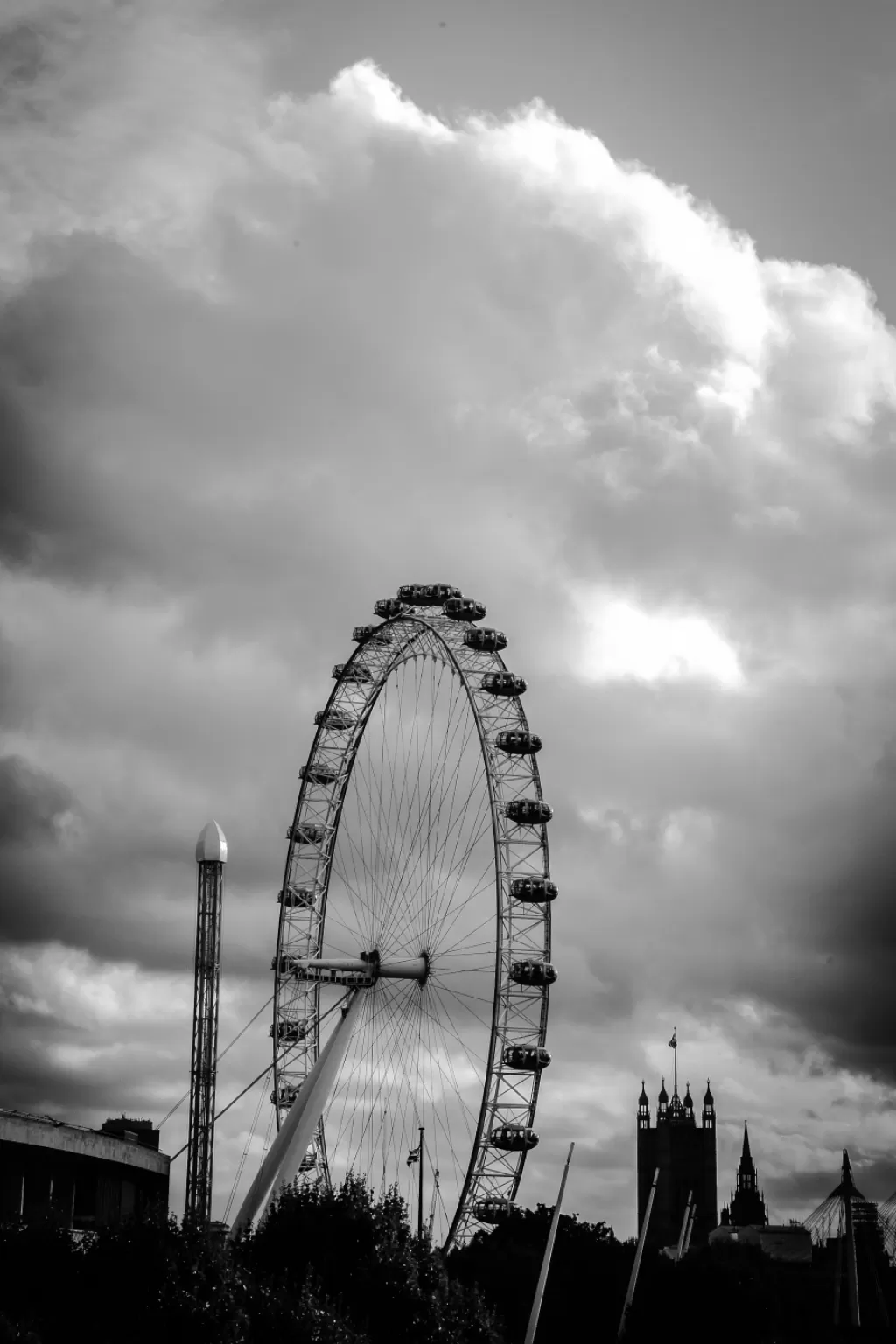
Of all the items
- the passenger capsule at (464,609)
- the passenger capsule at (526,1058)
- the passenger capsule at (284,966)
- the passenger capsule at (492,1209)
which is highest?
the passenger capsule at (464,609)

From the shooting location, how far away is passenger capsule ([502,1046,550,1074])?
Answer: 79812mm

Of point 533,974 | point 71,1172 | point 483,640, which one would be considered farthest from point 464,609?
point 71,1172

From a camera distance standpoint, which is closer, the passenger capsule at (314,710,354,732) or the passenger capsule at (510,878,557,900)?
the passenger capsule at (510,878,557,900)

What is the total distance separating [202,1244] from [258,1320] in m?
3.63

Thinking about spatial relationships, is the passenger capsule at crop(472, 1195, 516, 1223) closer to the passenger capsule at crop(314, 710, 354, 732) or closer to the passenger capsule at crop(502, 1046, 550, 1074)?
the passenger capsule at crop(502, 1046, 550, 1074)

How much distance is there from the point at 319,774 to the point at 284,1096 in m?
16.8

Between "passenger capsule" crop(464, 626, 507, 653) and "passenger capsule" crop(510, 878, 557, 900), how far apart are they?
1105 centimetres

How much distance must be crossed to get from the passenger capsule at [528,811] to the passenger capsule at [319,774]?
56.2 ft

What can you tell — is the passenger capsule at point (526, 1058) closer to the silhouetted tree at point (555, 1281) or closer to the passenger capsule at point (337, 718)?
the silhouetted tree at point (555, 1281)

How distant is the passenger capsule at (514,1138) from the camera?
79.2 metres

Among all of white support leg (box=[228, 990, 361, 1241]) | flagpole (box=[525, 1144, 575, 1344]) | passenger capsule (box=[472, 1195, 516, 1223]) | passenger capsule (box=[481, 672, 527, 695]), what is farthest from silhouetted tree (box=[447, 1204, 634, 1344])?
passenger capsule (box=[481, 672, 527, 695])

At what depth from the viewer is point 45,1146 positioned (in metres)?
80.6

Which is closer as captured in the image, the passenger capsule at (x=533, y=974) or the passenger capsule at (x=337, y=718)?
the passenger capsule at (x=533, y=974)

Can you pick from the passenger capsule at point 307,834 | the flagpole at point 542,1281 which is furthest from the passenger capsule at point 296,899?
the flagpole at point 542,1281
